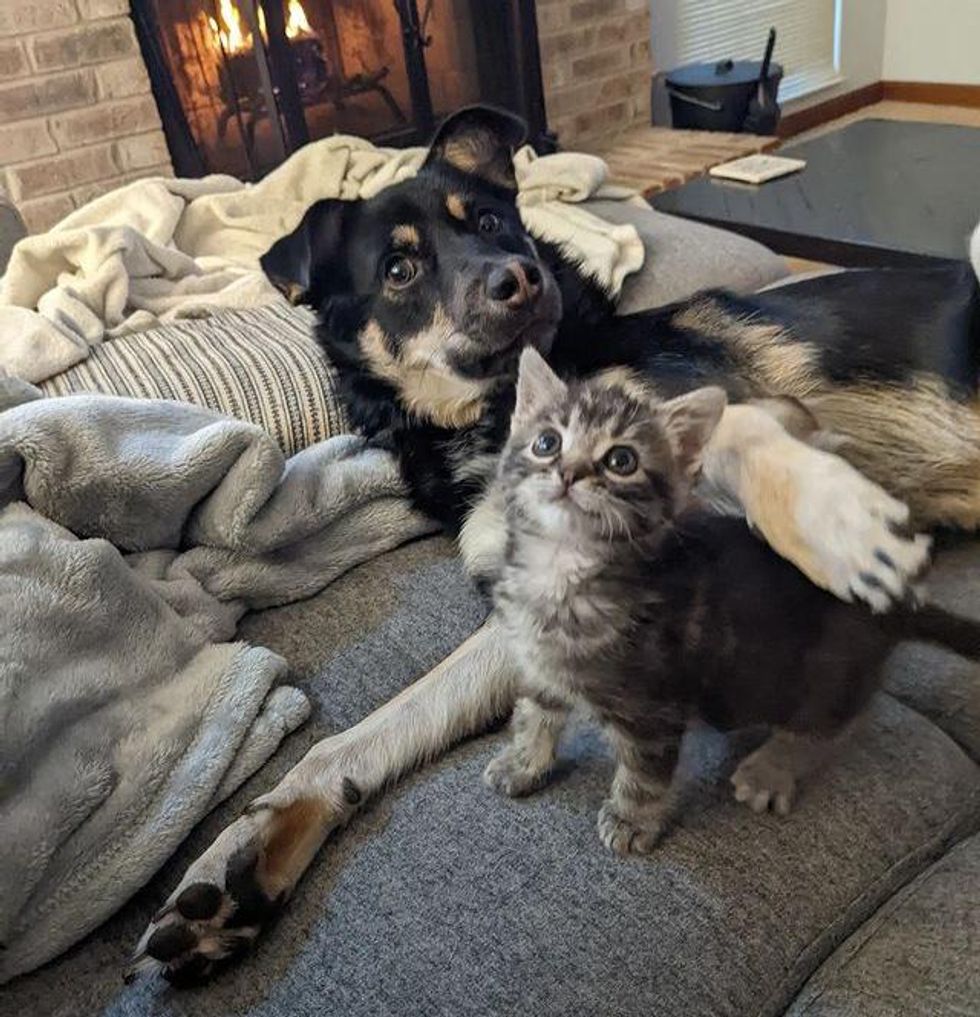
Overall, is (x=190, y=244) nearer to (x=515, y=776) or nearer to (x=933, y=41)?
(x=515, y=776)

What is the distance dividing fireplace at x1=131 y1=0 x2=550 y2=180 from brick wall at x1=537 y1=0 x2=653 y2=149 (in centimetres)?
18

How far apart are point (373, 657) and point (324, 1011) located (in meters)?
0.45

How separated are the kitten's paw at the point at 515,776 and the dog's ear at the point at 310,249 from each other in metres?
0.70

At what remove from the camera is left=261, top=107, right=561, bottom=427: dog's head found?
1.19 m

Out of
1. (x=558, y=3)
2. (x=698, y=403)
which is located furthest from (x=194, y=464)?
(x=558, y=3)

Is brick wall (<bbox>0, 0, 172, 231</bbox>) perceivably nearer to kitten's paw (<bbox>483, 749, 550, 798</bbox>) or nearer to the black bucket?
the black bucket

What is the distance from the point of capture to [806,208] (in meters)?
2.36

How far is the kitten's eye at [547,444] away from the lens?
756 mm

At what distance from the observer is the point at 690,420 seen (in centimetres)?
73

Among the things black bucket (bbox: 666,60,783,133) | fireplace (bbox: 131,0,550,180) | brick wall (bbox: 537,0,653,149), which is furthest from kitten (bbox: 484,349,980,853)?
black bucket (bbox: 666,60,783,133)

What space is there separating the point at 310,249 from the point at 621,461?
741 millimetres

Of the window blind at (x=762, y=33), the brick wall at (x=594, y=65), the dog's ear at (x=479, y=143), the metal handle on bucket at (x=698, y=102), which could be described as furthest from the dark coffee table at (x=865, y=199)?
the window blind at (x=762, y=33)

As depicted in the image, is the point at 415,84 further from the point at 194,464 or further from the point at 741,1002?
the point at 741,1002

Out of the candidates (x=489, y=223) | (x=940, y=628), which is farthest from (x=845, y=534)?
(x=489, y=223)
